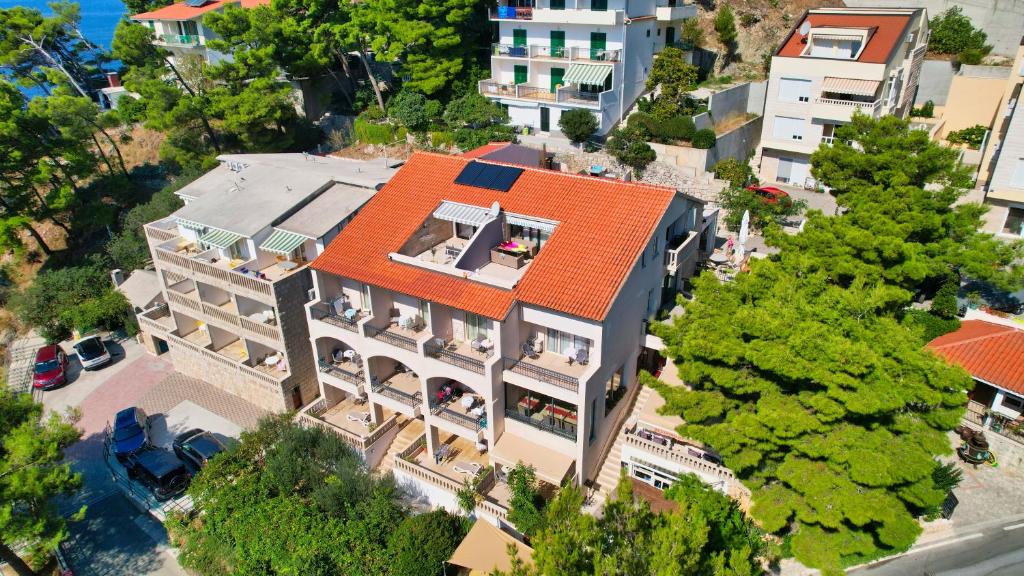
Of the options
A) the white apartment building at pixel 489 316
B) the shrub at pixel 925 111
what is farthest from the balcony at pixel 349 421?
the shrub at pixel 925 111

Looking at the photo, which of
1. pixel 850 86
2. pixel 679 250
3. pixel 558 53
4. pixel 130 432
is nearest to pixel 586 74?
pixel 558 53

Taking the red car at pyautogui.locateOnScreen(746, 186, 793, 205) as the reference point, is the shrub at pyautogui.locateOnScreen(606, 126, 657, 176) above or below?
above

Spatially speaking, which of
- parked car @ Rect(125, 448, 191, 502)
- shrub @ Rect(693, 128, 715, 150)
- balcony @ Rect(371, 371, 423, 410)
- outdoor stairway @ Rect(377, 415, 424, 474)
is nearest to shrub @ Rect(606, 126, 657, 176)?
shrub @ Rect(693, 128, 715, 150)

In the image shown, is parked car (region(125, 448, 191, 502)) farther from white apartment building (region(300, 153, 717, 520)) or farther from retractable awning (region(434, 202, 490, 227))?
retractable awning (region(434, 202, 490, 227))

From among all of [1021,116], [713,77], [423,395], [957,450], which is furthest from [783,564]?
[713,77]

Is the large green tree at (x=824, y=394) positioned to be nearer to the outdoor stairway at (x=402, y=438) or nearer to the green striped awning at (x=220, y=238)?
the outdoor stairway at (x=402, y=438)

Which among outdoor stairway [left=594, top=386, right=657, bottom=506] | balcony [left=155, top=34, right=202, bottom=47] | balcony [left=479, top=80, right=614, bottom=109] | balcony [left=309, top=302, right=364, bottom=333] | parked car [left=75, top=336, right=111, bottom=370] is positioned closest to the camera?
outdoor stairway [left=594, top=386, right=657, bottom=506]
